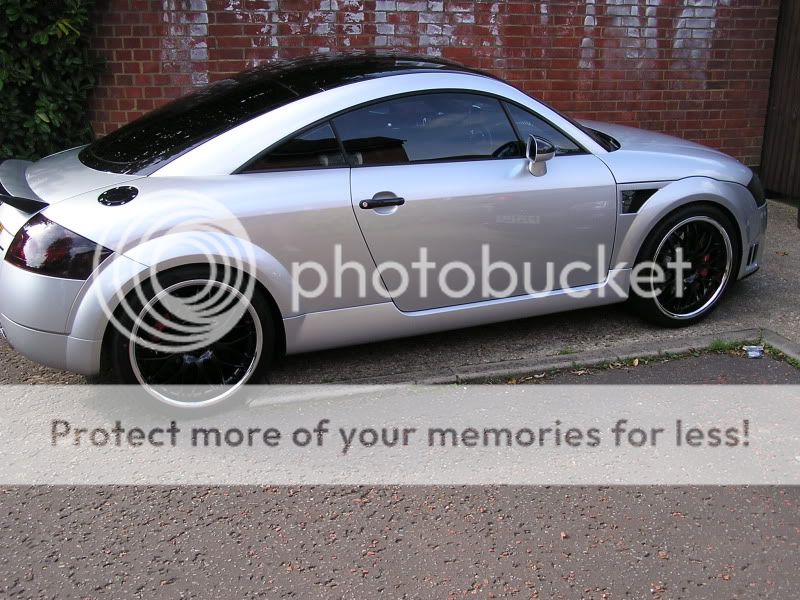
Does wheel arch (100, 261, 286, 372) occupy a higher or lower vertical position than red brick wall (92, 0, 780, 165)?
lower

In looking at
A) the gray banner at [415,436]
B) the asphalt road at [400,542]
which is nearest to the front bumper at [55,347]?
the gray banner at [415,436]

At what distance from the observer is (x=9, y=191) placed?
3.72m

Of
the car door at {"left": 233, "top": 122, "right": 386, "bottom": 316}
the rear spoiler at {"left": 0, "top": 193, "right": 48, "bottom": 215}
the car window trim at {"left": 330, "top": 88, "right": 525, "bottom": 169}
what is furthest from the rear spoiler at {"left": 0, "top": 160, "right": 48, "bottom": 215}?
the car window trim at {"left": 330, "top": 88, "right": 525, "bottom": 169}

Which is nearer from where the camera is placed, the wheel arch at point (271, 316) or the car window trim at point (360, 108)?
the wheel arch at point (271, 316)

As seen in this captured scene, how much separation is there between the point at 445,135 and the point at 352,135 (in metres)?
0.51

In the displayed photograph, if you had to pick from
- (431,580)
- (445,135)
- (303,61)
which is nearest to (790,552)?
(431,580)

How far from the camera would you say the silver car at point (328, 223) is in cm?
356

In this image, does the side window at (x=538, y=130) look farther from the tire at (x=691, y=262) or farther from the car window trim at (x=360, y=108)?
the tire at (x=691, y=262)

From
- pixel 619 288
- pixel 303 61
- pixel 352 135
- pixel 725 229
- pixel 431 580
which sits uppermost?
pixel 303 61

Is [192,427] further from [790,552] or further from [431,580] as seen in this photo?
[790,552]

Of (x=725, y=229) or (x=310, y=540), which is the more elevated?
(x=725, y=229)

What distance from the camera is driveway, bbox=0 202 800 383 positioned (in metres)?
4.30

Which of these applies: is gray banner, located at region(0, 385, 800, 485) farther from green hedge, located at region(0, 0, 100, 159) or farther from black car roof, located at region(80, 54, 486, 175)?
green hedge, located at region(0, 0, 100, 159)

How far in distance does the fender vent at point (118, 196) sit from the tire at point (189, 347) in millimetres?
367
